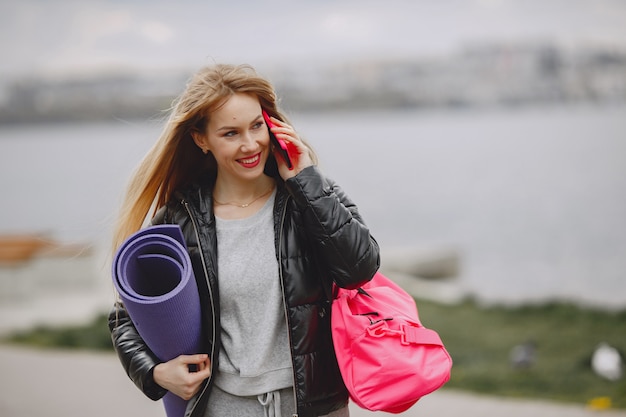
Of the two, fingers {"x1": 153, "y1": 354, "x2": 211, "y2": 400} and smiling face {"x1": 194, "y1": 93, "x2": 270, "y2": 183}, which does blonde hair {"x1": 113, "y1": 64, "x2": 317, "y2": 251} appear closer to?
smiling face {"x1": 194, "y1": 93, "x2": 270, "y2": 183}

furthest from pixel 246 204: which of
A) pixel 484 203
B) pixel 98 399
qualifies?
pixel 484 203

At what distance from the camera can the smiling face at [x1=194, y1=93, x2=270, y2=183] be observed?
2.74 meters

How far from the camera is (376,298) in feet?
9.39

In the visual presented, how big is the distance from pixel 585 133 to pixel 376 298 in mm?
109511

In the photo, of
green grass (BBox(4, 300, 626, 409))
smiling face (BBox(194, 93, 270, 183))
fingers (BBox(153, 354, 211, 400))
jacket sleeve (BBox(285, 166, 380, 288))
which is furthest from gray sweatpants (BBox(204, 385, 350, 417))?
green grass (BBox(4, 300, 626, 409))

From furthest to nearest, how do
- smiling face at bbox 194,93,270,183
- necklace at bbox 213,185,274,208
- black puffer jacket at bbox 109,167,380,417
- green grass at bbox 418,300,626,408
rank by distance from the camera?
1. green grass at bbox 418,300,626,408
2. necklace at bbox 213,185,274,208
3. smiling face at bbox 194,93,270,183
4. black puffer jacket at bbox 109,167,380,417

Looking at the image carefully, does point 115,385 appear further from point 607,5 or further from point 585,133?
point 585,133

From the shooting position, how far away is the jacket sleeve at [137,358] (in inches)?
107

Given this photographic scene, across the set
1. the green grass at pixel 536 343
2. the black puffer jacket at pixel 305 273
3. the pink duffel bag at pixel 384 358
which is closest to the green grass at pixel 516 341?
the green grass at pixel 536 343

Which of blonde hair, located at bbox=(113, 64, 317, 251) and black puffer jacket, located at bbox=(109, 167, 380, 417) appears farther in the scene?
blonde hair, located at bbox=(113, 64, 317, 251)

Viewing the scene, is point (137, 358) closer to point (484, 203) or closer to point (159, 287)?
point (159, 287)

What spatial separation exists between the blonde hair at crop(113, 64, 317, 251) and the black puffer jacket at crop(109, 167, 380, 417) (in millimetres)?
241

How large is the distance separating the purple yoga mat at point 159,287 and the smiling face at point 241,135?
0.97 ft

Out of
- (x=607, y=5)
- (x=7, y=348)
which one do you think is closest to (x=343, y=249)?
(x=7, y=348)
